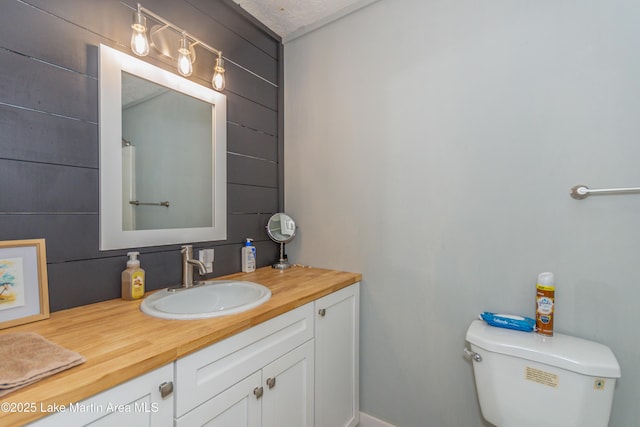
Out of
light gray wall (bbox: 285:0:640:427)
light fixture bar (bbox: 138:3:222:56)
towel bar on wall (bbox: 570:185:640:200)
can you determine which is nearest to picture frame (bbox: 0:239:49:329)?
light fixture bar (bbox: 138:3:222:56)

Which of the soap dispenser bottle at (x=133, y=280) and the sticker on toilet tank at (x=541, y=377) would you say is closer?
the sticker on toilet tank at (x=541, y=377)

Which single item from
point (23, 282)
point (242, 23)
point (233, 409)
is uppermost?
point (242, 23)

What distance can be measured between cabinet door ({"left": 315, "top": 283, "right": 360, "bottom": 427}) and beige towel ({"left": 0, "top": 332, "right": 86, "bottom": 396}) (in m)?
0.83

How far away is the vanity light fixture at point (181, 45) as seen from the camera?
3.61ft

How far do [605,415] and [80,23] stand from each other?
2126 mm

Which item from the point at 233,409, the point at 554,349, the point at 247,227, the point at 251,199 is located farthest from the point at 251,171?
the point at 554,349

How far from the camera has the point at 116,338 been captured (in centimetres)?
77

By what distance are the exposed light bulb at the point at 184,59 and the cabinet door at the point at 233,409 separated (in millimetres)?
1233

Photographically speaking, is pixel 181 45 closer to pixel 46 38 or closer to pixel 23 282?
pixel 46 38

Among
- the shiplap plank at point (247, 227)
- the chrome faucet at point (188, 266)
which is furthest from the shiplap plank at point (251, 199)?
the chrome faucet at point (188, 266)

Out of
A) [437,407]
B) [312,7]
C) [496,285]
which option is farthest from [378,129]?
[437,407]

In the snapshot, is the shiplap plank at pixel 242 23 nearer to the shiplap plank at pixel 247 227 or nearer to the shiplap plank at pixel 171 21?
the shiplap plank at pixel 171 21

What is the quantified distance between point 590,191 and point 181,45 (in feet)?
5.54

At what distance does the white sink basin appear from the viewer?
A: 1.09 metres
